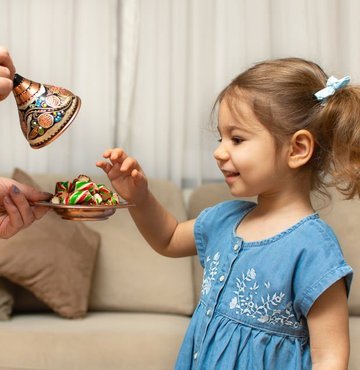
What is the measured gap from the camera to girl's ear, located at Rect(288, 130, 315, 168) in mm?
1385

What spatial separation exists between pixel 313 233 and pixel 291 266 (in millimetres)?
83

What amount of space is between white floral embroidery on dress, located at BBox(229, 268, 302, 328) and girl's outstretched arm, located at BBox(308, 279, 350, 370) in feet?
0.15

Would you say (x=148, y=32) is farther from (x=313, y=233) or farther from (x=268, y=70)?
(x=313, y=233)

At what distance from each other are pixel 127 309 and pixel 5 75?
1389 millimetres

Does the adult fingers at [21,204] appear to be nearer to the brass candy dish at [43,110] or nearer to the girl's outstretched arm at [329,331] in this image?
the brass candy dish at [43,110]

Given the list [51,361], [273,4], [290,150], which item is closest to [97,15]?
[273,4]

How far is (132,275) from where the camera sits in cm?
250

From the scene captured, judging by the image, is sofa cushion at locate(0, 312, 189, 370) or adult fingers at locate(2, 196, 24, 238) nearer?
adult fingers at locate(2, 196, 24, 238)

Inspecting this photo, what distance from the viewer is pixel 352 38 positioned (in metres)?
2.84

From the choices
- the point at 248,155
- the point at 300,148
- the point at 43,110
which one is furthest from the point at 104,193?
the point at 300,148

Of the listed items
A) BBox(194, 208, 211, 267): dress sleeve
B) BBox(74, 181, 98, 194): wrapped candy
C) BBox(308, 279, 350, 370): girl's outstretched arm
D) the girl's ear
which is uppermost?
the girl's ear

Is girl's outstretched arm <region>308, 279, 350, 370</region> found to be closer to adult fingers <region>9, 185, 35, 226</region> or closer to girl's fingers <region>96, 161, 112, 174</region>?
girl's fingers <region>96, 161, 112, 174</region>

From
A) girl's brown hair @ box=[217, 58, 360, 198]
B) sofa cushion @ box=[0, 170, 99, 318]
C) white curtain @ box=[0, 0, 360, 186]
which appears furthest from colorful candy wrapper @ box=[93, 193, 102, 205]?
white curtain @ box=[0, 0, 360, 186]

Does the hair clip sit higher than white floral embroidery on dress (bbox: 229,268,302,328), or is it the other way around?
the hair clip
